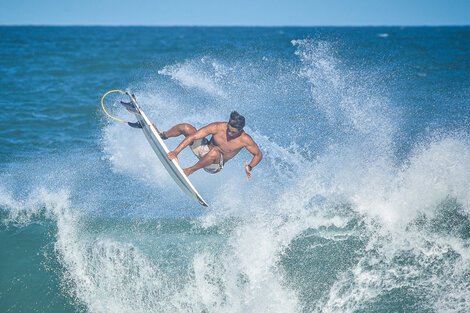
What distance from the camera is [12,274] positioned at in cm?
618

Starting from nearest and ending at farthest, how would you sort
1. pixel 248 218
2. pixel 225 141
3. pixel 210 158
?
pixel 225 141 → pixel 210 158 → pixel 248 218

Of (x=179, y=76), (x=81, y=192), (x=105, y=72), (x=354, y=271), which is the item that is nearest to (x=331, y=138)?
(x=179, y=76)

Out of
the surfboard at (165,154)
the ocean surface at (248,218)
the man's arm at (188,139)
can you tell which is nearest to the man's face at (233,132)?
the man's arm at (188,139)

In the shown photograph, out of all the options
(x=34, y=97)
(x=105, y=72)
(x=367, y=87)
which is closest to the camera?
(x=367, y=87)

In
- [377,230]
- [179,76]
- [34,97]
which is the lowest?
[34,97]

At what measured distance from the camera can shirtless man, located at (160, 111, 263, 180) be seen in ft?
19.4

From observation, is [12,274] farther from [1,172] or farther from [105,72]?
[105,72]

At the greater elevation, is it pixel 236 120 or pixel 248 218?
pixel 236 120

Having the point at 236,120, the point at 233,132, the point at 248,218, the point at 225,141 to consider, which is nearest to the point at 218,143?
the point at 225,141

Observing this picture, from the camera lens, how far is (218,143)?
246 inches

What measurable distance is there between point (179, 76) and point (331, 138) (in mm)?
3921

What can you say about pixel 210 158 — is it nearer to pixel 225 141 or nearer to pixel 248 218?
pixel 225 141

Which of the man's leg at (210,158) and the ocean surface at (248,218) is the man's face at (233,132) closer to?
the man's leg at (210,158)

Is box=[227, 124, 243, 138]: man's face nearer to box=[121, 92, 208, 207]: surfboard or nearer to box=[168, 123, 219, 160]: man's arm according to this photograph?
box=[168, 123, 219, 160]: man's arm
